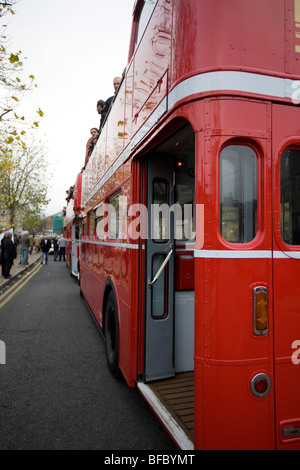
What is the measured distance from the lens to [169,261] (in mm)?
3697

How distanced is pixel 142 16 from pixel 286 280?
3.20 metres

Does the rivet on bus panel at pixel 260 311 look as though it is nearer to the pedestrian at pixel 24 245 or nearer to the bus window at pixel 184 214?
the bus window at pixel 184 214

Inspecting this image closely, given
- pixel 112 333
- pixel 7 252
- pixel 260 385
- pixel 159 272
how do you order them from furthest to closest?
pixel 7 252, pixel 112 333, pixel 159 272, pixel 260 385

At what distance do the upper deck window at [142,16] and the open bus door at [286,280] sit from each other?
1880 mm

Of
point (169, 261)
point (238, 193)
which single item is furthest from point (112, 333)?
point (238, 193)

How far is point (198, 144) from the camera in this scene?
1.97 m

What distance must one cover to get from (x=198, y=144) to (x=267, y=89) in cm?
53

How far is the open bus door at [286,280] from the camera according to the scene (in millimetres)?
1938

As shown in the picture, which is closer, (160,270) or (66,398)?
(160,270)

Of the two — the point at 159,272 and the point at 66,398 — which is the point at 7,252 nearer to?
the point at 66,398

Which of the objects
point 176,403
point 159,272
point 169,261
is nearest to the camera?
point 176,403

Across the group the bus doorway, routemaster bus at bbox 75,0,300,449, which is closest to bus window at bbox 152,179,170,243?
the bus doorway

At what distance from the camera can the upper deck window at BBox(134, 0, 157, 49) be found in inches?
121

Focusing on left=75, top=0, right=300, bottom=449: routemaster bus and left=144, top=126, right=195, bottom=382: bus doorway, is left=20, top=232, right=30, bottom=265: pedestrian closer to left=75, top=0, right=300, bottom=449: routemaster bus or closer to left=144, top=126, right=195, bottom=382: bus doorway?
left=144, top=126, right=195, bottom=382: bus doorway
